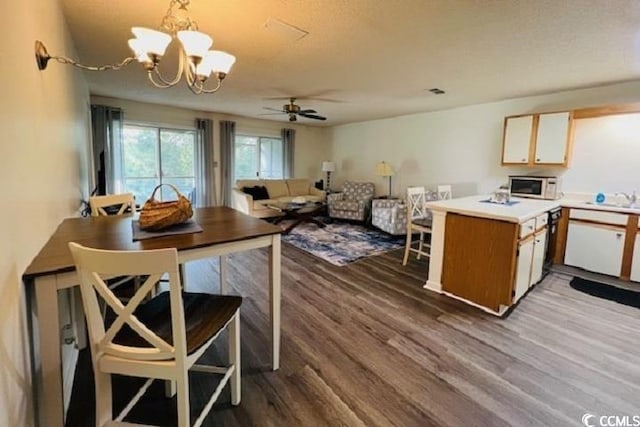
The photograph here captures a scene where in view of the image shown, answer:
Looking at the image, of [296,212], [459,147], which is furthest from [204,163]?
[459,147]

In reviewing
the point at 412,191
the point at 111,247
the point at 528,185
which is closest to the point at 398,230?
the point at 412,191

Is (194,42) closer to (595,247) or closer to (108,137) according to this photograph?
(595,247)

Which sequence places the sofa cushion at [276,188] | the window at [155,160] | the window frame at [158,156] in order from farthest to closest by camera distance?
1. the sofa cushion at [276,188]
2. the window at [155,160]
3. the window frame at [158,156]

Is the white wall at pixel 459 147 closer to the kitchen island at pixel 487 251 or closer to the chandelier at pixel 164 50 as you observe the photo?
the kitchen island at pixel 487 251

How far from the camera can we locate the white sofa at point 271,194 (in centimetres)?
623

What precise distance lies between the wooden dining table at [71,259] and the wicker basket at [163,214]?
4.2 inches

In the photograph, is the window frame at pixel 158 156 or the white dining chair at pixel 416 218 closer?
the white dining chair at pixel 416 218

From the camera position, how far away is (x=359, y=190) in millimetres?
6840

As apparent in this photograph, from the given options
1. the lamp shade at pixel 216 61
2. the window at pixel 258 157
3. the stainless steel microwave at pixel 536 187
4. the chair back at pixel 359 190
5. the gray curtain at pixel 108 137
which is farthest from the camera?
the window at pixel 258 157

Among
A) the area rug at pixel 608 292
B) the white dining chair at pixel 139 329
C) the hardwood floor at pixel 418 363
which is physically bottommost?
the hardwood floor at pixel 418 363

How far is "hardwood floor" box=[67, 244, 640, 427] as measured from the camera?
156cm

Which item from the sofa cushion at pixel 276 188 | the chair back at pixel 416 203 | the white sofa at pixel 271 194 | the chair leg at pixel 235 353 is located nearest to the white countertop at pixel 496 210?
the chair back at pixel 416 203

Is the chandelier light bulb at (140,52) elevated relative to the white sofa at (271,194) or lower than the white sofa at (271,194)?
elevated

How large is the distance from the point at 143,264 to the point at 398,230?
14.9 feet
